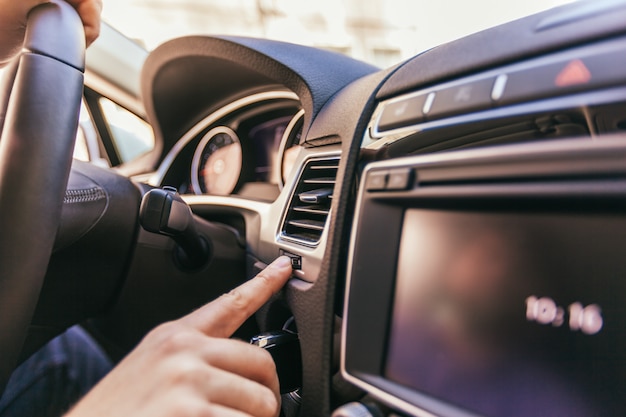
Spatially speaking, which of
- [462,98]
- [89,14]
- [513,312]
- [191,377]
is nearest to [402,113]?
[462,98]

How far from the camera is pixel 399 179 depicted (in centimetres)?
61

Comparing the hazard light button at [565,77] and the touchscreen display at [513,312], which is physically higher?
the hazard light button at [565,77]

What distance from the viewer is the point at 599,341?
1.58 ft

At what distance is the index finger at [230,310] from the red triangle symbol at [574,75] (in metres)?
0.47

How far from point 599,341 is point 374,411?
0.29 metres

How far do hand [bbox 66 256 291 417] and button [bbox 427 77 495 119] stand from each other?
396mm

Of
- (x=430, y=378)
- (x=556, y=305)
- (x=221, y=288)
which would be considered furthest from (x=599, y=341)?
(x=221, y=288)

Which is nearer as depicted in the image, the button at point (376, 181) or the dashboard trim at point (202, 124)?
the button at point (376, 181)

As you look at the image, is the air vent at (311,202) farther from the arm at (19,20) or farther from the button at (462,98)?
the arm at (19,20)

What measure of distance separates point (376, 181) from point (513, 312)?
0.84 ft

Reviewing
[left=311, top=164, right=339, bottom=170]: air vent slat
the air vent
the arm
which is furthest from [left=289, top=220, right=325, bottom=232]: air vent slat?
the arm

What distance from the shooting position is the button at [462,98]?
55 cm

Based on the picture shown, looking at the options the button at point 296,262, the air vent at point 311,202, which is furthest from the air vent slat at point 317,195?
the button at point 296,262

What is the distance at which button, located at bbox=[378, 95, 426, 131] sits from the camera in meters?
0.62
